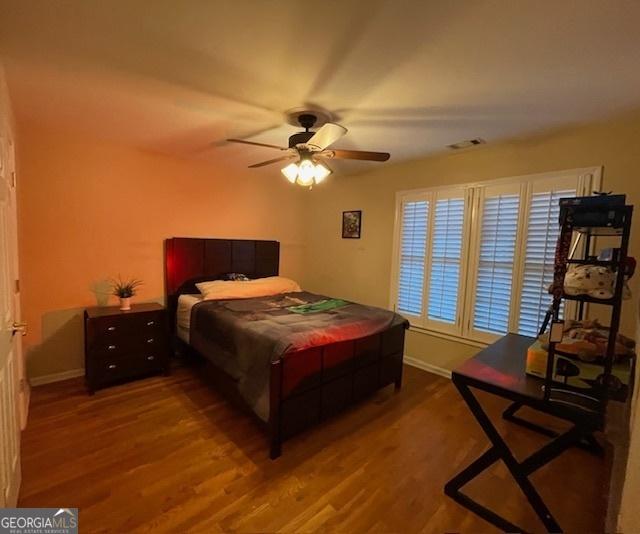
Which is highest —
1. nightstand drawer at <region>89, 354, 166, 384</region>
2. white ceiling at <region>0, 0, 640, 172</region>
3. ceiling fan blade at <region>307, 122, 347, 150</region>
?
white ceiling at <region>0, 0, 640, 172</region>

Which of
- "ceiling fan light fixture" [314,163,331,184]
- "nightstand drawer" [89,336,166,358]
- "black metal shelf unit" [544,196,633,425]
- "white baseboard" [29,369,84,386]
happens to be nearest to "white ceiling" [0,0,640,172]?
"ceiling fan light fixture" [314,163,331,184]

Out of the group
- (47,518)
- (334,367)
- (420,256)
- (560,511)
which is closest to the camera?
(47,518)

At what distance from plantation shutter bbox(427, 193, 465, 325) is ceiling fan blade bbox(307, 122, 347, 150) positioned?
1774mm

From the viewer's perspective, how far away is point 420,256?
3568mm

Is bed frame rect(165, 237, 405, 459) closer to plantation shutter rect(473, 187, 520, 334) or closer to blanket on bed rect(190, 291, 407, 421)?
blanket on bed rect(190, 291, 407, 421)

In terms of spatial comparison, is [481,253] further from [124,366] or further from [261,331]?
[124,366]

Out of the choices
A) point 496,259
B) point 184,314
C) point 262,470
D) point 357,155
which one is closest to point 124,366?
point 184,314

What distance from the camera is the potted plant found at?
3051mm

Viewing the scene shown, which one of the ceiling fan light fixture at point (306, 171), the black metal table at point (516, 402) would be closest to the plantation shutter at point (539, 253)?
the black metal table at point (516, 402)

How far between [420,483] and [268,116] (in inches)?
106

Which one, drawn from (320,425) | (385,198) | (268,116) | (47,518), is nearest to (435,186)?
(385,198)

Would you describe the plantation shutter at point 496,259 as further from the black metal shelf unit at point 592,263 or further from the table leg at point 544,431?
the black metal shelf unit at point 592,263

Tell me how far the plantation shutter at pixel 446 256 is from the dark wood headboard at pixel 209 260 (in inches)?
86.1

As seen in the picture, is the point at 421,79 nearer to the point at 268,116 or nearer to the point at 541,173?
the point at 268,116
